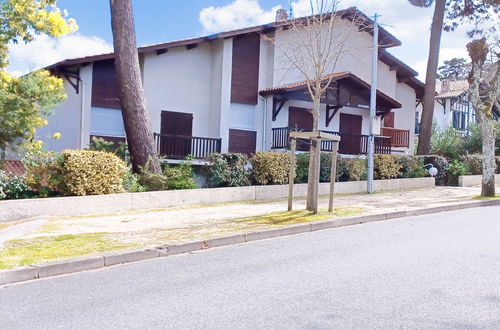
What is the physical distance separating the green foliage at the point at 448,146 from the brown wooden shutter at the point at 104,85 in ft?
56.8

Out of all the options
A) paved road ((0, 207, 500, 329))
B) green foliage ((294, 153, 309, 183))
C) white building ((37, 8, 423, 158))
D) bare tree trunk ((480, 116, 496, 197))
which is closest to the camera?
paved road ((0, 207, 500, 329))

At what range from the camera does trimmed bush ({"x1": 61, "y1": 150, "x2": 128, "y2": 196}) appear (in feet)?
37.0

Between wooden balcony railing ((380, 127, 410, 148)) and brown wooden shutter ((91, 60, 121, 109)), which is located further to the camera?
wooden balcony railing ((380, 127, 410, 148))

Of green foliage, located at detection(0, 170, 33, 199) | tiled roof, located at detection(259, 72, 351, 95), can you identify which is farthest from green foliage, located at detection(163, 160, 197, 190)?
tiled roof, located at detection(259, 72, 351, 95)

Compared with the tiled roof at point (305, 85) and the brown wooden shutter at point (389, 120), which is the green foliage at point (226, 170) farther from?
the brown wooden shutter at point (389, 120)

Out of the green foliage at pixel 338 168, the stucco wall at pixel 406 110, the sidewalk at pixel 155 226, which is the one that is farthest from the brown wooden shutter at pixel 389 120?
the sidewalk at pixel 155 226

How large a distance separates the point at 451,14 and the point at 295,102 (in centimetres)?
959

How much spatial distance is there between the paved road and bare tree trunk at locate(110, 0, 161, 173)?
6.11 metres

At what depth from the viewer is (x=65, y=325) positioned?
14.7 ft

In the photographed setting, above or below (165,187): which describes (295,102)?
above

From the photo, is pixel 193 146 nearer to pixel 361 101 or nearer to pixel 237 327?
pixel 361 101

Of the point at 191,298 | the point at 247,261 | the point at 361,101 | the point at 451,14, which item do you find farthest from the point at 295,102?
the point at 191,298

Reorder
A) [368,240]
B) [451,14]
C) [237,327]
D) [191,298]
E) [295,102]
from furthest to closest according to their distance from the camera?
[451,14] → [295,102] → [368,240] → [191,298] → [237,327]

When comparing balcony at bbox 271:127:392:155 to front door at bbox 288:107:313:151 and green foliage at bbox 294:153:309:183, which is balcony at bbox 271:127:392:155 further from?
green foliage at bbox 294:153:309:183
